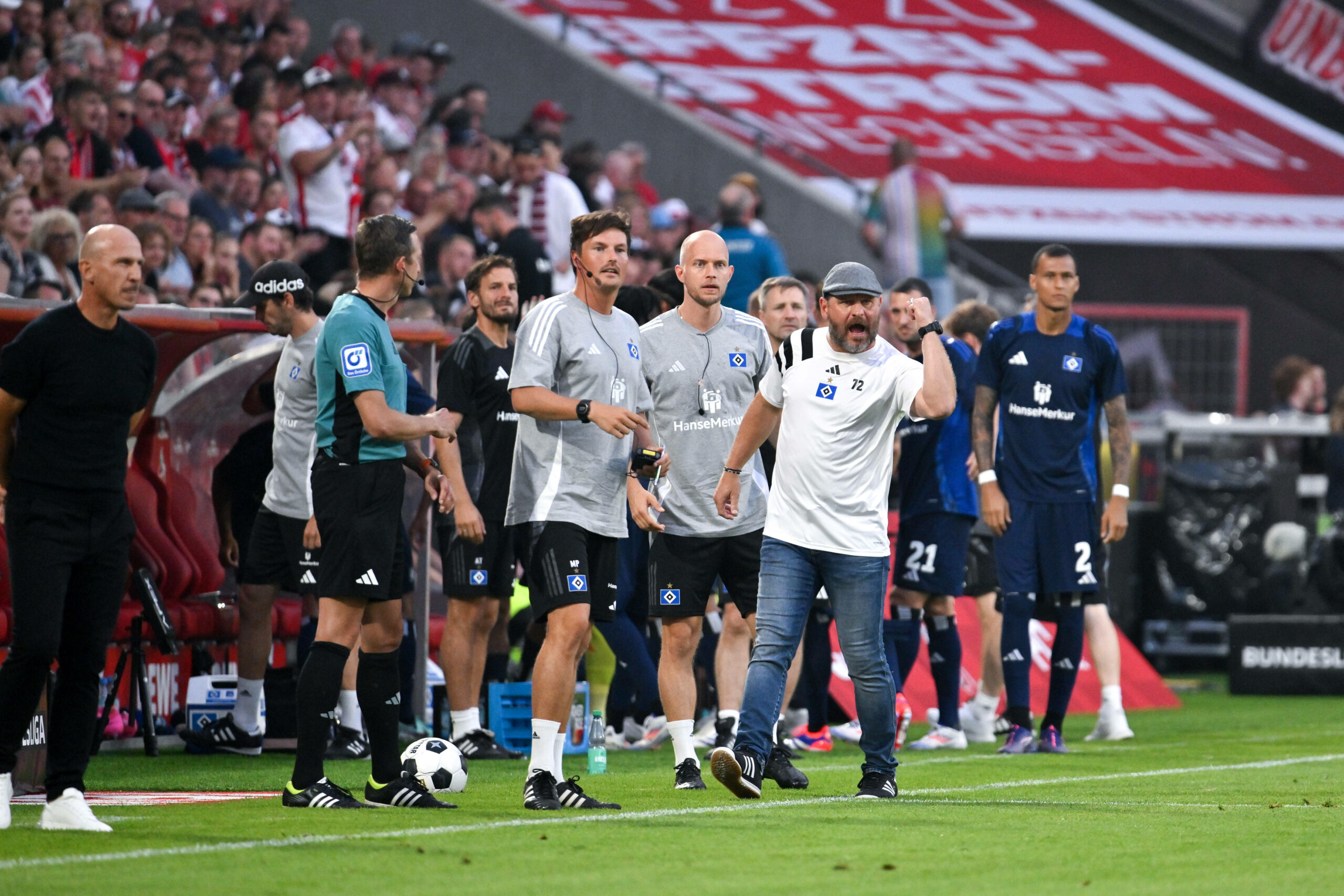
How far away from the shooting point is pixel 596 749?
29.0 ft

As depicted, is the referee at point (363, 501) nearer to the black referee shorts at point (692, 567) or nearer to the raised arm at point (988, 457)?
the black referee shorts at point (692, 567)

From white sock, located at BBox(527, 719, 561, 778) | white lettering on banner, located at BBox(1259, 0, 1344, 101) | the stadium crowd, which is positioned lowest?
white sock, located at BBox(527, 719, 561, 778)

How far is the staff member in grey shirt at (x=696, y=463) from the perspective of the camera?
814 centimetres

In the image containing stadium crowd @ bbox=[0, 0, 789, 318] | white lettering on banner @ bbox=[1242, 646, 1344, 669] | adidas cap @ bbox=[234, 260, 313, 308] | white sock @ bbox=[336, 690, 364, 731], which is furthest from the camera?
white lettering on banner @ bbox=[1242, 646, 1344, 669]

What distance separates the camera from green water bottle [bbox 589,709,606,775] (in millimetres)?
8836

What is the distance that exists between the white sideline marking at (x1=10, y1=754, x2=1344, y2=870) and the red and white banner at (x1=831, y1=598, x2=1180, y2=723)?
327 centimetres

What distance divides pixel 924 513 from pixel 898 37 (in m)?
15.6

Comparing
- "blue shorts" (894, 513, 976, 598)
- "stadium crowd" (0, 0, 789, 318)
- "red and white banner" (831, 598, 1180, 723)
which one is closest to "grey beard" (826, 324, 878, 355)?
"blue shorts" (894, 513, 976, 598)

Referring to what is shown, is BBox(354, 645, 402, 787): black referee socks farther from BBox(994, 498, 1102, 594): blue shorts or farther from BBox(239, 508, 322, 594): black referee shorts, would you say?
BBox(994, 498, 1102, 594): blue shorts

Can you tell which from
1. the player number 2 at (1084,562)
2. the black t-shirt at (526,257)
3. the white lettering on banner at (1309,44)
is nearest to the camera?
the player number 2 at (1084,562)

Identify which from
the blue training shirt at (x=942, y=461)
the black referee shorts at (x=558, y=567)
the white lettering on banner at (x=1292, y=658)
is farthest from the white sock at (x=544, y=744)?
the white lettering on banner at (x=1292, y=658)

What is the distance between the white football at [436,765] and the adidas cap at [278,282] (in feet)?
8.52

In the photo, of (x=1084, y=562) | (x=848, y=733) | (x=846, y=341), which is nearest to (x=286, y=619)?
(x=848, y=733)

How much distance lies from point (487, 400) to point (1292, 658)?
7973 mm
